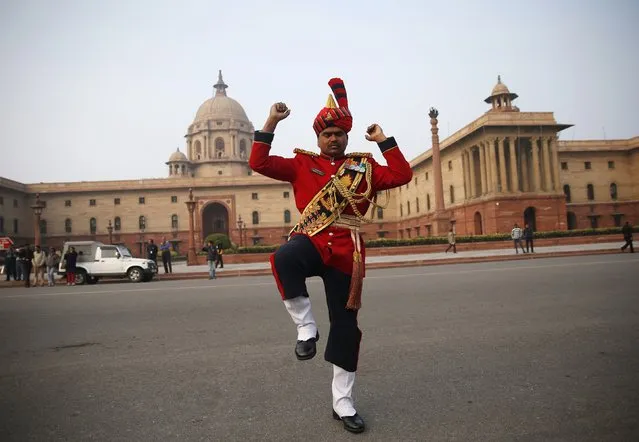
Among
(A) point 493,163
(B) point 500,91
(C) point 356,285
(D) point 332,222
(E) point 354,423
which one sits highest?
(B) point 500,91

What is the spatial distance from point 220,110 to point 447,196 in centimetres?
4230

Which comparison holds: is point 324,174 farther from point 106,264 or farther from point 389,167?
point 106,264

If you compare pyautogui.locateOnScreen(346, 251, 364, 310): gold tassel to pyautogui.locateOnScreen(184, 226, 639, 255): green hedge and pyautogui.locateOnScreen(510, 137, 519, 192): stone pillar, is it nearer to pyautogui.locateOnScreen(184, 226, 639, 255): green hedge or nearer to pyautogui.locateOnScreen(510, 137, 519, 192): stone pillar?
pyautogui.locateOnScreen(184, 226, 639, 255): green hedge

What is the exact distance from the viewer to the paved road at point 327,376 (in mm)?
2422

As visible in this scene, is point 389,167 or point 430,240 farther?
point 430,240

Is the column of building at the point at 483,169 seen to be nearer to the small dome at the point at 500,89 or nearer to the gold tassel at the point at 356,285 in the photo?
the small dome at the point at 500,89

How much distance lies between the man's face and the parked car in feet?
51.9

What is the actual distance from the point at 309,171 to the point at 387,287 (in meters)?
6.87

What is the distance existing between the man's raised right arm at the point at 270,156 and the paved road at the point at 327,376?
1380 mm

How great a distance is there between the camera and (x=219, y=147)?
7356 centimetres

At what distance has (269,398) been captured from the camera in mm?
2873

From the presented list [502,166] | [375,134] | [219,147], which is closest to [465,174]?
[502,166]

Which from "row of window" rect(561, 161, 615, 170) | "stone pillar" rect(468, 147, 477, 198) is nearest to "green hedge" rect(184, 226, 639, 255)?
"stone pillar" rect(468, 147, 477, 198)

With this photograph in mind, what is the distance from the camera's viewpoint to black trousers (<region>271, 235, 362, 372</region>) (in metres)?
2.68
